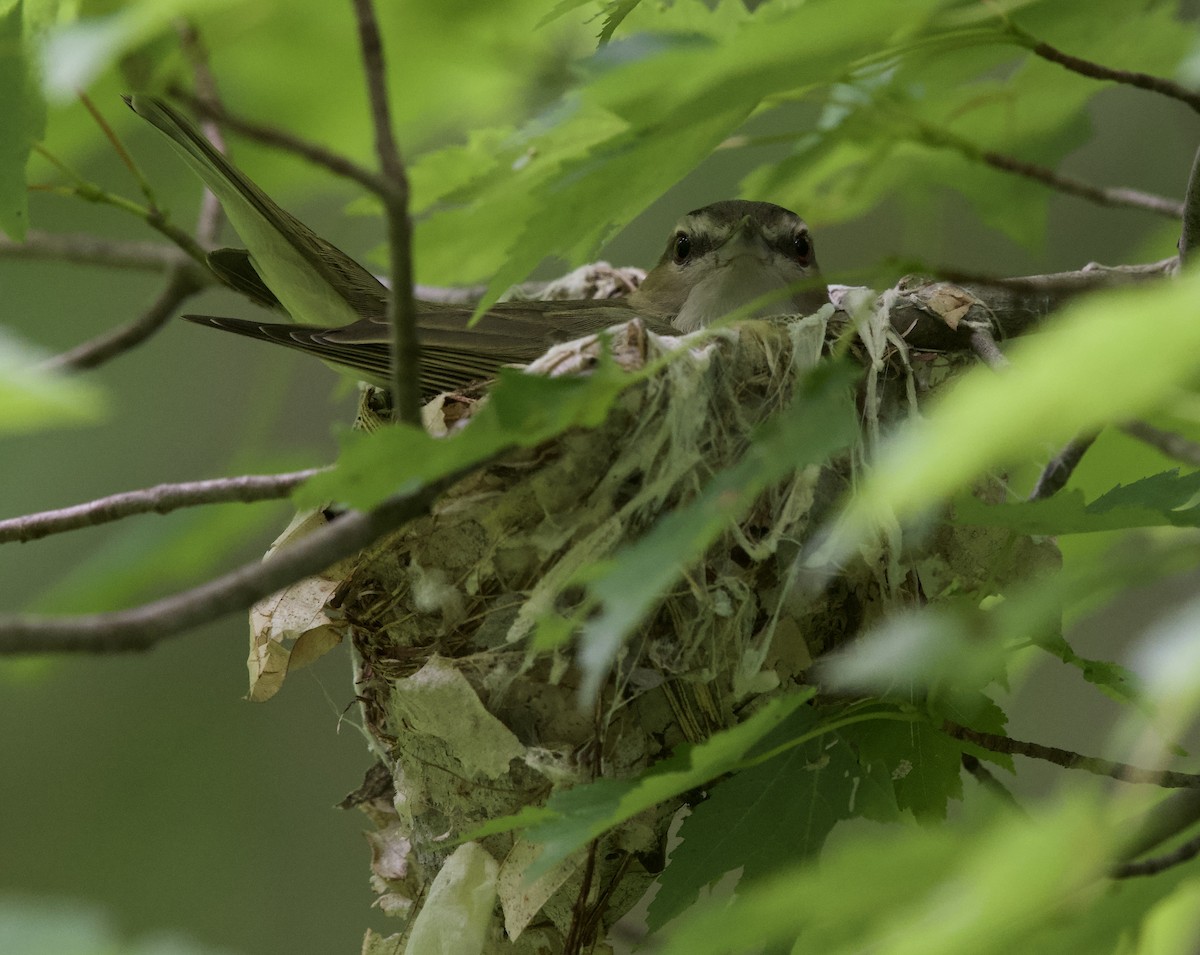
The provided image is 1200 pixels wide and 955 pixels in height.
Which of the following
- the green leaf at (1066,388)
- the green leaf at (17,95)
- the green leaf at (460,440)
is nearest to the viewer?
the green leaf at (1066,388)

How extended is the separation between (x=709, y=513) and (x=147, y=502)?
1.64 metres

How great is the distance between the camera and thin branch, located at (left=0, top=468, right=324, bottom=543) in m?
2.73

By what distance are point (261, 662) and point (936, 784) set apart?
4.76 ft

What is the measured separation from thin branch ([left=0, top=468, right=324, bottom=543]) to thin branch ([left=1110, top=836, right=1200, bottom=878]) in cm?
173

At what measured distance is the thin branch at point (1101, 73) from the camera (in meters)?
2.23

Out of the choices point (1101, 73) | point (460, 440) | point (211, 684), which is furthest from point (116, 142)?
point (211, 684)

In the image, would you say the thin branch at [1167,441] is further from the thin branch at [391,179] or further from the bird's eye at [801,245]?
the thin branch at [391,179]

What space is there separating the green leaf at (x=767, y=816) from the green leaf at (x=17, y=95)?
1.60 meters

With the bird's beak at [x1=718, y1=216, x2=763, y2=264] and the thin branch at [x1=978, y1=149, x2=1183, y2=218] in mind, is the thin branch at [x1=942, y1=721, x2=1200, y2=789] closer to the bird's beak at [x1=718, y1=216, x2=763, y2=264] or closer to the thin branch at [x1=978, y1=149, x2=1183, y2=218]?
the thin branch at [x1=978, y1=149, x2=1183, y2=218]

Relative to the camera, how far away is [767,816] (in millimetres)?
2379

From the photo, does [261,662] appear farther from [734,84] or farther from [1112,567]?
[1112,567]

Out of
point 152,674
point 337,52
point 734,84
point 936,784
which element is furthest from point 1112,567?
point 152,674

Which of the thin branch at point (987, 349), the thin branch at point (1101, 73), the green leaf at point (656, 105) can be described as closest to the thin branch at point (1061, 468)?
the thin branch at point (987, 349)

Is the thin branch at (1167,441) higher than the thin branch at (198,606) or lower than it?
lower
